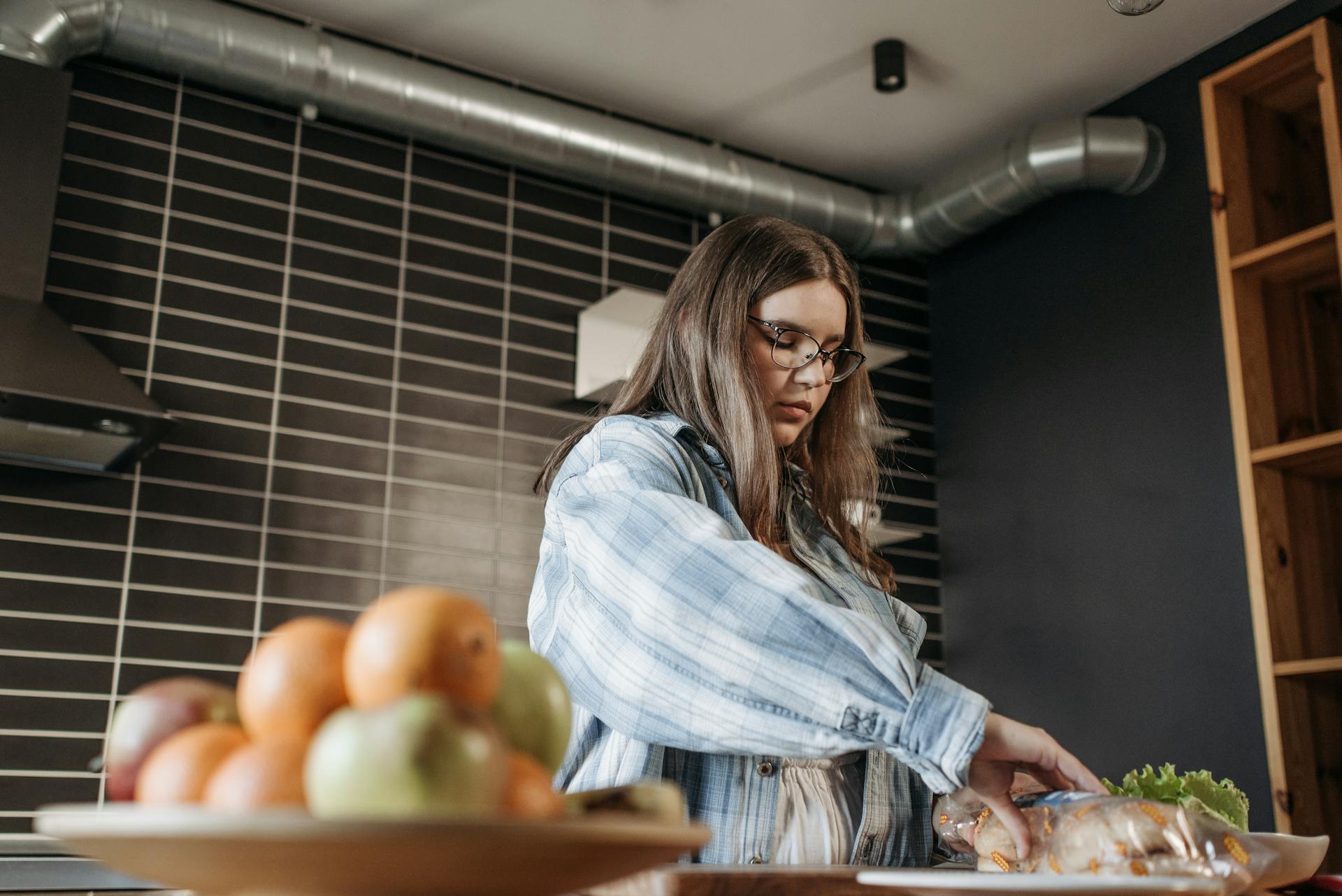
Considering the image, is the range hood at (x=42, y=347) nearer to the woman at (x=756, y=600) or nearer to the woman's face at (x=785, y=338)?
the woman at (x=756, y=600)

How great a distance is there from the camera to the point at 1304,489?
A: 2.79 meters

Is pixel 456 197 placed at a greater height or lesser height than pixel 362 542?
greater

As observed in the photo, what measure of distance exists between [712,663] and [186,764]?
0.38 meters

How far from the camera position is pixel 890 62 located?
3.05 meters

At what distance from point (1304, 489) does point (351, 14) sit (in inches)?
103

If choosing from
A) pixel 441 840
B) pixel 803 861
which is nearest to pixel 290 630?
pixel 441 840

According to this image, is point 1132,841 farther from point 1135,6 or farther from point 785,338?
point 1135,6

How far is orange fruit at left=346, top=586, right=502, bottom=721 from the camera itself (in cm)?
43

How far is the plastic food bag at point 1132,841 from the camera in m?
0.71

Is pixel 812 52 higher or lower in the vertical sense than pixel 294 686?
higher

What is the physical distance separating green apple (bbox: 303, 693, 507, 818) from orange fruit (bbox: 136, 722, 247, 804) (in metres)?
0.08

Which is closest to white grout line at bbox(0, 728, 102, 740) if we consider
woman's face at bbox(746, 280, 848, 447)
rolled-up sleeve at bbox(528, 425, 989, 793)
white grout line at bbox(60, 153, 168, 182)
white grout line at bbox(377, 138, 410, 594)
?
white grout line at bbox(377, 138, 410, 594)

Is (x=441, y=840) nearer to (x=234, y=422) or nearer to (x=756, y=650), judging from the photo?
(x=756, y=650)

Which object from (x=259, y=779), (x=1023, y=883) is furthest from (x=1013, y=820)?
(x=259, y=779)
